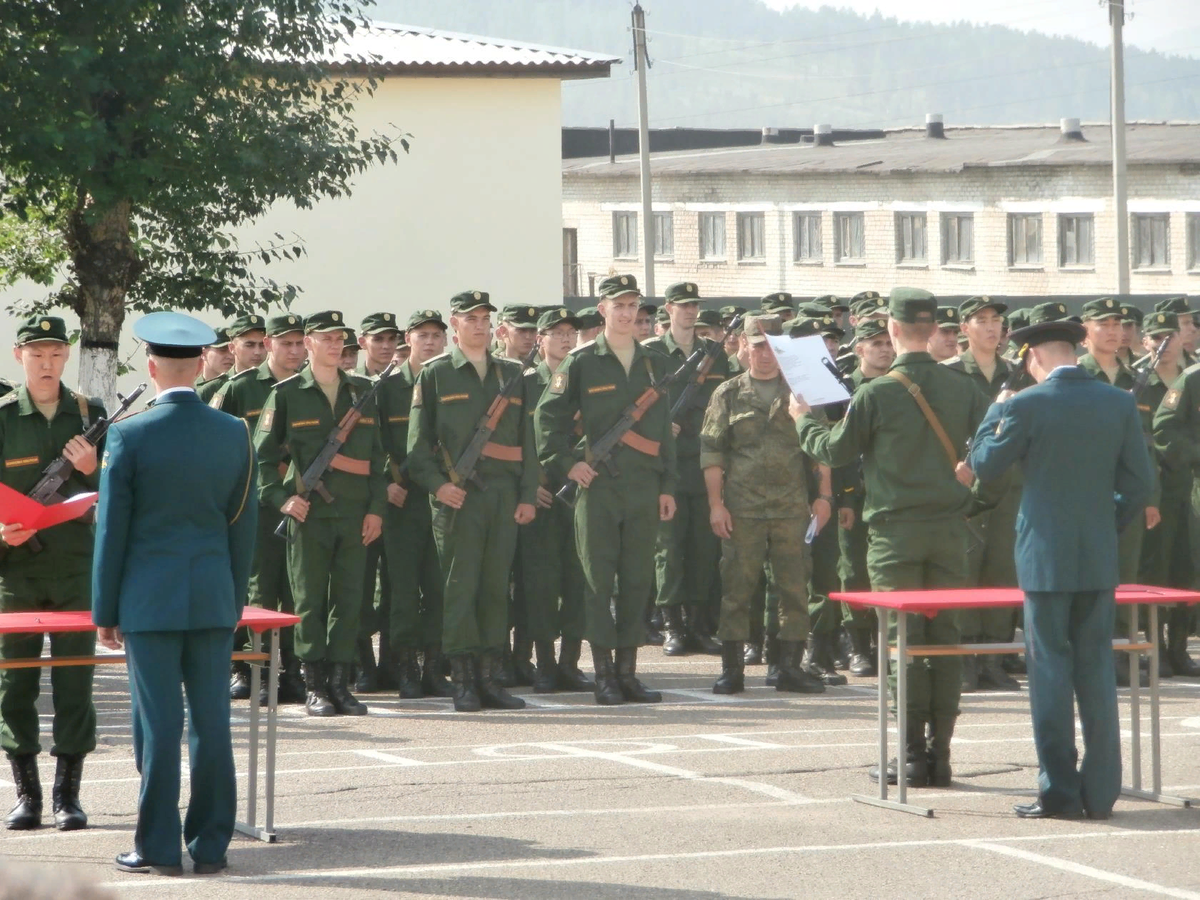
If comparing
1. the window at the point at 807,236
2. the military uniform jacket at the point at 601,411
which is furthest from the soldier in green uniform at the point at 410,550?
the window at the point at 807,236

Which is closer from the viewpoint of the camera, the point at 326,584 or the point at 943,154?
the point at 326,584

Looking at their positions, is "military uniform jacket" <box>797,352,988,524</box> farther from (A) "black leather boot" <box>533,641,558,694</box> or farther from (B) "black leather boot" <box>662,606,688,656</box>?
(B) "black leather boot" <box>662,606,688,656</box>

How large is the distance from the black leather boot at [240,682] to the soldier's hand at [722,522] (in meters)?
2.84

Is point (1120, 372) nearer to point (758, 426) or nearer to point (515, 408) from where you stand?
point (758, 426)

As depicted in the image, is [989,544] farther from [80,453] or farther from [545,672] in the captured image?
[80,453]

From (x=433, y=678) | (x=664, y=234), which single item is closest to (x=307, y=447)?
(x=433, y=678)

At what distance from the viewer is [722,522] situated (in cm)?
1148

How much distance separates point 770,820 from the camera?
7.95 meters

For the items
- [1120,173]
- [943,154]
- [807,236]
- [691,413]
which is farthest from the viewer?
[807,236]

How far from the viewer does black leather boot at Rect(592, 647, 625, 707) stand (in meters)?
11.2

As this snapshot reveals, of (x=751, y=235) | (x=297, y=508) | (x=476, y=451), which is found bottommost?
(x=297, y=508)

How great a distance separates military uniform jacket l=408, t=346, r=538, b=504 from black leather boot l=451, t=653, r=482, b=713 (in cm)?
95

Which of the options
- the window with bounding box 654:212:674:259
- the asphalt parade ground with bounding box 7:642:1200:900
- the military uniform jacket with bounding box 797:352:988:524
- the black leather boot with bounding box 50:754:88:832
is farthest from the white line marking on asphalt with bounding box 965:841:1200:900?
the window with bounding box 654:212:674:259

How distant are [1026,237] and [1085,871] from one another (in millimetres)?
45321
